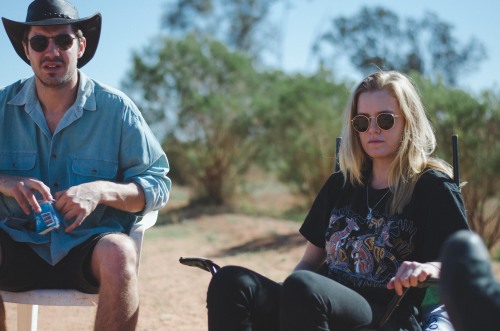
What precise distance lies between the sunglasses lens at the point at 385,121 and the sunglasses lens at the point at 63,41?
152cm

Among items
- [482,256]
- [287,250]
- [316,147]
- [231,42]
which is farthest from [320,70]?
[231,42]

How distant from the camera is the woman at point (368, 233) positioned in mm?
2322

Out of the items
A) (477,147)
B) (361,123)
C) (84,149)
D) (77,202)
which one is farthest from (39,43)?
(477,147)

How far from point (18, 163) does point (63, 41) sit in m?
0.62

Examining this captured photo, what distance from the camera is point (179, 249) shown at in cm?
802

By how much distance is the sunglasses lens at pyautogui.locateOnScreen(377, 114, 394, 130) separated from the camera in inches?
110

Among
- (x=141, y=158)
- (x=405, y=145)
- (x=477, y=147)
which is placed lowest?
(x=477, y=147)

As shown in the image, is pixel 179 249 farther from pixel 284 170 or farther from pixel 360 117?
pixel 360 117

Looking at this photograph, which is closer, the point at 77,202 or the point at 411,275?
the point at 411,275

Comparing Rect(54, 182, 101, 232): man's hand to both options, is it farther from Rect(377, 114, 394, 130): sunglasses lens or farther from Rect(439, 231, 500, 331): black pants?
Rect(439, 231, 500, 331): black pants

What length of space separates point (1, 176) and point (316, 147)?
763cm

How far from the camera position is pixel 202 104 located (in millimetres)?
11391

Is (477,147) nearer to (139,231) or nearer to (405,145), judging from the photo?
(405,145)

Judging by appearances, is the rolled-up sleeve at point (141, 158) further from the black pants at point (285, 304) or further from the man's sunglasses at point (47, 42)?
the black pants at point (285, 304)
